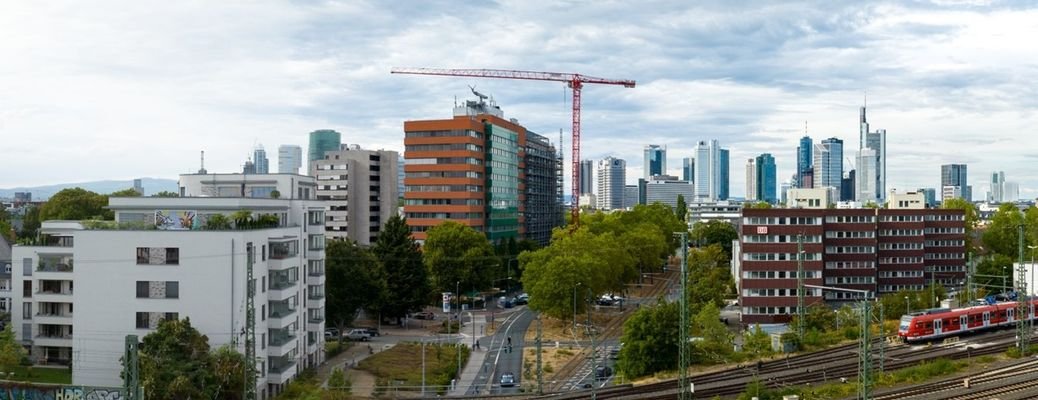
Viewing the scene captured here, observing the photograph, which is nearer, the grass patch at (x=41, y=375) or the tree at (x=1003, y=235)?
the grass patch at (x=41, y=375)

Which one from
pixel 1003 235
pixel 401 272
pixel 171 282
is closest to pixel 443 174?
pixel 401 272

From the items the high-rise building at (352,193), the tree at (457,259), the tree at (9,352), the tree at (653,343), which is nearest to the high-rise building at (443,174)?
the high-rise building at (352,193)

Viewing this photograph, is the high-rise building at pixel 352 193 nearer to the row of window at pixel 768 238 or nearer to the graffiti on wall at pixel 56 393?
the row of window at pixel 768 238

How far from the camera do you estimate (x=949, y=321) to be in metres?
51.8

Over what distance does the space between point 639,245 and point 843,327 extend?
40663mm

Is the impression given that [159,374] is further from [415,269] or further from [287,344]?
Result: [415,269]

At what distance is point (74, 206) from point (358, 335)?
159ft

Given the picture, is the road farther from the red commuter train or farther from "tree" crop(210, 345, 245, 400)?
the red commuter train

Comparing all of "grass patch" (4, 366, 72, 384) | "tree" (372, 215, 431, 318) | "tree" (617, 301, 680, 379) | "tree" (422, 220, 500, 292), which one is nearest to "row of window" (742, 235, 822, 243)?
"tree" (617, 301, 680, 379)

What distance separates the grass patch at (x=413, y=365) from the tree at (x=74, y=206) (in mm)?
51457

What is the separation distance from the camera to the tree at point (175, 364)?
1444 inches

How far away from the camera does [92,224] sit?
42.9 meters

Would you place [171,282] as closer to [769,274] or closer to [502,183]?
[769,274]

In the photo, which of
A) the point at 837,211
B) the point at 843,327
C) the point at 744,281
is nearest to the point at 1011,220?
the point at 837,211
